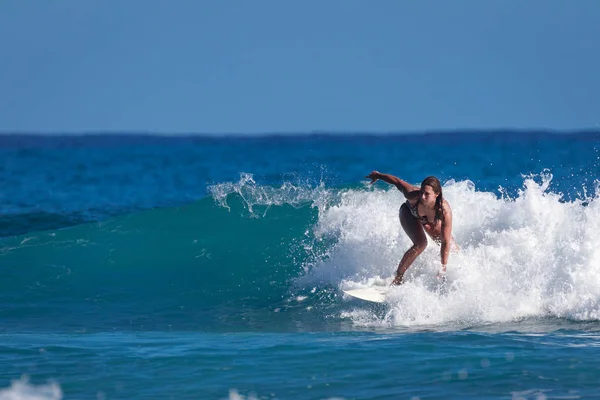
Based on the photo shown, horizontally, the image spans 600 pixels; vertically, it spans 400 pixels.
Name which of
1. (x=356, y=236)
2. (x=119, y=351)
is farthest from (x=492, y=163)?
(x=119, y=351)

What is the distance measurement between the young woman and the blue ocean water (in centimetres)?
30

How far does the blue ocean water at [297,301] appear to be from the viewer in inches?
234

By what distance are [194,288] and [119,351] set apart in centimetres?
336

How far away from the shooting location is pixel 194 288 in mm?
10266

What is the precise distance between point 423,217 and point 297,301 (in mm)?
1714

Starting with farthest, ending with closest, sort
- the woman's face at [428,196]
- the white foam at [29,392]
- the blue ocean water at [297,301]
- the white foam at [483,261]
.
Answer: the woman's face at [428,196], the white foam at [483,261], the blue ocean water at [297,301], the white foam at [29,392]

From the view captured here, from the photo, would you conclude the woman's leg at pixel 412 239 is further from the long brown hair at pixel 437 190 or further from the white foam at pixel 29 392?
the white foam at pixel 29 392

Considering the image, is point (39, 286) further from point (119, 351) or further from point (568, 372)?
point (568, 372)

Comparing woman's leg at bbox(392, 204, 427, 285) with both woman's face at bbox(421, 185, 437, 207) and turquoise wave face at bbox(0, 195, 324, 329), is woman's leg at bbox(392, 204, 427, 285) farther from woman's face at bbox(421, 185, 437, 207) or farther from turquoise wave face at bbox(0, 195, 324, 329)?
turquoise wave face at bbox(0, 195, 324, 329)

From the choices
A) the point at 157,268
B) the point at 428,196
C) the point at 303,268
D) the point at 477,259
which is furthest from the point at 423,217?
the point at 157,268

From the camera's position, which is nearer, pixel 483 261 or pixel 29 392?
pixel 29 392

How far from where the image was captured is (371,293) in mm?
8594

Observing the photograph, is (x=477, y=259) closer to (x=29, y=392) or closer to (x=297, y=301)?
(x=297, y=301)

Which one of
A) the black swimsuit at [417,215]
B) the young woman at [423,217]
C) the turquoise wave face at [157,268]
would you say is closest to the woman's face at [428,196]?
the young woman at [423,217]
